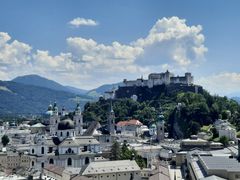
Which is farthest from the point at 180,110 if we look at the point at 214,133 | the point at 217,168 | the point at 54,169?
the point at 217,168

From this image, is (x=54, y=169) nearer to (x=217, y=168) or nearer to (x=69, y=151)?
(x=69, y=151)

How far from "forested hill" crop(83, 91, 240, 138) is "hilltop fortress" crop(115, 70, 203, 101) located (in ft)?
12.8

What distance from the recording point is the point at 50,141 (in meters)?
70.7

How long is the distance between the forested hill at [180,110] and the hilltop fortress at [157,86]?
3.90 m

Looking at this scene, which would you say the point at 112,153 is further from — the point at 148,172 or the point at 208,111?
the point at 208,111

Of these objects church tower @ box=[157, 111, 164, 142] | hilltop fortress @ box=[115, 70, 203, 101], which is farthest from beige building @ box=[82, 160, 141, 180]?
hilltop fortress @ box=[115, 70, 203, 101]

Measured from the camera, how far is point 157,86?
136 meters

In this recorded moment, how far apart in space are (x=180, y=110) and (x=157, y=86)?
34.8 metres

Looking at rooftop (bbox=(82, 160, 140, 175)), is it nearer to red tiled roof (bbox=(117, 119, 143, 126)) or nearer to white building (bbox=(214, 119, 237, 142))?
white building (bbox=(214, 119, 237, 142))

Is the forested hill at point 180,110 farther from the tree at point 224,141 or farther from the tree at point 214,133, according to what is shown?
the tree at point 224,141

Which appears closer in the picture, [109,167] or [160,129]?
[109,167]

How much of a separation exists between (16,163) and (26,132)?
40.6 m

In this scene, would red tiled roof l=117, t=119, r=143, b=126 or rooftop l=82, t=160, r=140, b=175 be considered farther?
red tiled roof l=117, t=119, r=143, b=126

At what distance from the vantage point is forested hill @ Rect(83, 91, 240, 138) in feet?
322
